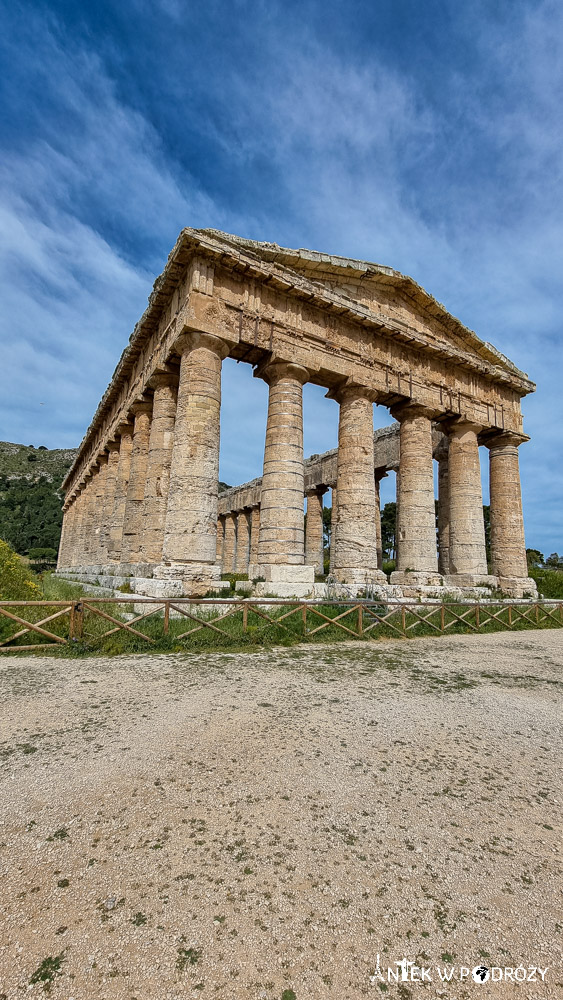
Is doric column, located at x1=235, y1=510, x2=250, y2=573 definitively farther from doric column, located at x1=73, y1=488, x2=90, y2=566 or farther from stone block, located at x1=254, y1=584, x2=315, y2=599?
stone block, located at x1=254, y1=584, x2=315, y2=599

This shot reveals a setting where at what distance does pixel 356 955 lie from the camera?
1.99 metres

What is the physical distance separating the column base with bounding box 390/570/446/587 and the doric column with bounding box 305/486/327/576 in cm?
1192

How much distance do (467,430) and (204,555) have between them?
13.2m

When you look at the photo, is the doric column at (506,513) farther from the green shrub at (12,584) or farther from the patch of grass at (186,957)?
the patch of grass at (186,957)

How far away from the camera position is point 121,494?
19.0 metres

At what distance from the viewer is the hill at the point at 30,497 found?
65875mm

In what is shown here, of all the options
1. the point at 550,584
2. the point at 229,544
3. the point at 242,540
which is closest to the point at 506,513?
the point at 550,584

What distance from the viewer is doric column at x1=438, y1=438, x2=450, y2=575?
1992 centimetres

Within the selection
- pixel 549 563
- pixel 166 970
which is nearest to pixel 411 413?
pixel 166 970

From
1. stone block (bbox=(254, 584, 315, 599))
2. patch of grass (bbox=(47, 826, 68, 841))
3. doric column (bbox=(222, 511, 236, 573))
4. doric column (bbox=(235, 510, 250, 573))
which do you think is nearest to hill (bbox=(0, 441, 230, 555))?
doric column (bbox=(222, 511, 236, 573))

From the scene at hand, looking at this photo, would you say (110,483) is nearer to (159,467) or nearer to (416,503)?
(159,467)

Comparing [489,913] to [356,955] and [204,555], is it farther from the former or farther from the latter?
[204,555]

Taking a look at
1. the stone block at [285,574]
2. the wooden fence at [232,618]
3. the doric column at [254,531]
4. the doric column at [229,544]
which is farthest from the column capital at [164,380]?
the doric column at [229,544]

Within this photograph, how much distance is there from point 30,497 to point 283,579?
250 feet
